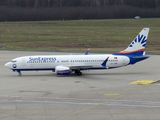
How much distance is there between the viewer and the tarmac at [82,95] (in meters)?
32.5

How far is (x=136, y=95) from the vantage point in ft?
132

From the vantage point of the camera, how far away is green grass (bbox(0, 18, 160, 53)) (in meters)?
96.4

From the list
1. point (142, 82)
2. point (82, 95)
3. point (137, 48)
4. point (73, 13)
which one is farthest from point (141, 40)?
point (73, 13)

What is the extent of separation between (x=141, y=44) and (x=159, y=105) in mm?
22904

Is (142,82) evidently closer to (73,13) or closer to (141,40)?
(141,40)

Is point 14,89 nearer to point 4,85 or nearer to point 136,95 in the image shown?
point 4,85

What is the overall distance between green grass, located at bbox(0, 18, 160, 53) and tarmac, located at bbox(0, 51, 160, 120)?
113ft

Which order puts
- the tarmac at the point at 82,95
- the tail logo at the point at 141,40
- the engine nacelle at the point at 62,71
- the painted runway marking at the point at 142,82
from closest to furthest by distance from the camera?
the tarmac at the point at 82,95 < the painted runway marking at the point at 142,82 < the engine nacelle at the point at 62,71 < the tail logo at the point at 141,40

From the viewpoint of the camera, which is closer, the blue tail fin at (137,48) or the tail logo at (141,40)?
the blue tail fin at (137,48)

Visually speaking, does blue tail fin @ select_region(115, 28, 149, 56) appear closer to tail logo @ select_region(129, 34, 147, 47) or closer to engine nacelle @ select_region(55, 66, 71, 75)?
tail logo @ select_region(129, 34, 147, 47)

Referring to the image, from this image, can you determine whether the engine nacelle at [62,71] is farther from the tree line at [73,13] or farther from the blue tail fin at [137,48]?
the tree line at [73,13]

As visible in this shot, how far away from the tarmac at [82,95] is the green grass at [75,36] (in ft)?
113

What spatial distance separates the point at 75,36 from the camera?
116625 millimetres

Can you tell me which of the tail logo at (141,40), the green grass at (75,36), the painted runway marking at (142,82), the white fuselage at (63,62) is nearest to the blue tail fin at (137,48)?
the tail logo at (141,40)
